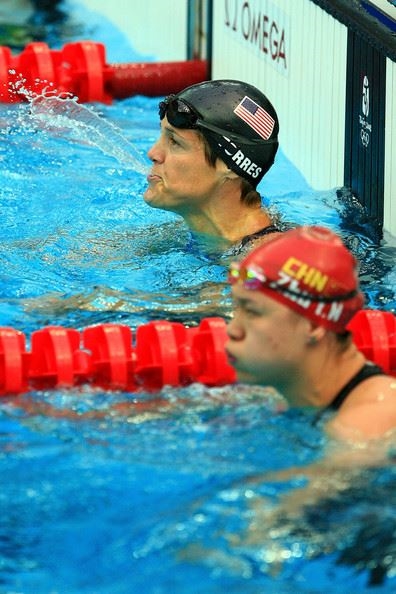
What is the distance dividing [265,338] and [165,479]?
444mm

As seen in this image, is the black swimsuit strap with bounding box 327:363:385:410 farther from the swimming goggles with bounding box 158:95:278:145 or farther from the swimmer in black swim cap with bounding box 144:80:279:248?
the swimming goggles with bounding box 158:95:278:145

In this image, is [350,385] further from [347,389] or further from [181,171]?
[181,171]

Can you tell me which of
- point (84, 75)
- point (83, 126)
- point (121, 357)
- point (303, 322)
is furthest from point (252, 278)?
point (84, 75)

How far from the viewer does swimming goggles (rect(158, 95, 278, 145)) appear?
402 centimetres

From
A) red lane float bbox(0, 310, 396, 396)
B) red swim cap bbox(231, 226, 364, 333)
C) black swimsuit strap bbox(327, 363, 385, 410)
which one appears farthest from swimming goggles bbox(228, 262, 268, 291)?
red lane float bbox(0, 310, 396, 396)

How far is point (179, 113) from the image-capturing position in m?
4.04

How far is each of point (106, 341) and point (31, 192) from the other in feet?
6.49

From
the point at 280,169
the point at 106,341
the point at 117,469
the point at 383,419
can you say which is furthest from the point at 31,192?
the point at 383,419

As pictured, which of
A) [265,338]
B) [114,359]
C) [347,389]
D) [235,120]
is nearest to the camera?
[265,338]

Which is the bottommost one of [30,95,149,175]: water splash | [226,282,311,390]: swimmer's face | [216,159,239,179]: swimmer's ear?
[30,95,149,175]: water splash

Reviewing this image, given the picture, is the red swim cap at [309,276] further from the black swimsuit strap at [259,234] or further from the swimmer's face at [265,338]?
the black swimsuit strap at [259,234]

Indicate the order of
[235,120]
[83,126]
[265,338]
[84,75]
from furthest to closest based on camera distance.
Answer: [84,75]
[83,126]
[235,120]
[265,338]

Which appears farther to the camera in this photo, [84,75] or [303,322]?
[84,75]

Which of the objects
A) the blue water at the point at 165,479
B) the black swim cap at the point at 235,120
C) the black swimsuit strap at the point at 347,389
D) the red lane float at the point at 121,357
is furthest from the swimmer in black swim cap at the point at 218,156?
the black swimsuit strap at the point at 347,389
